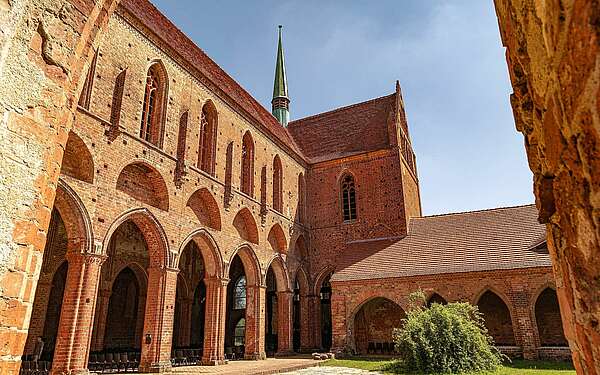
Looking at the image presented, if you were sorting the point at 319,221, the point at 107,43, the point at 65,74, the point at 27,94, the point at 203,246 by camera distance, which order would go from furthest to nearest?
1. the point at 319,221
2. the point at 203,246
3. the point at 107,43
4. the point at 65,74
5. the point at 27,94

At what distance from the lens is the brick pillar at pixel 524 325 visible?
14.8 m

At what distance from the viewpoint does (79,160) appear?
1111 centimetres

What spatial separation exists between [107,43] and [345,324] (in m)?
14.1

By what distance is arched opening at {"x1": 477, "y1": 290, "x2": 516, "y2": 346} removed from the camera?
17.3 metres

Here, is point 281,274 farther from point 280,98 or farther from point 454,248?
point 280,98

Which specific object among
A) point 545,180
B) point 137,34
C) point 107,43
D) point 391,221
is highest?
point 137,34

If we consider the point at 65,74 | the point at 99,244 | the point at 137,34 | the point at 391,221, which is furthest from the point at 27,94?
the point at 391,221

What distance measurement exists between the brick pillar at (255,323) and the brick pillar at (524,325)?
9.98 m

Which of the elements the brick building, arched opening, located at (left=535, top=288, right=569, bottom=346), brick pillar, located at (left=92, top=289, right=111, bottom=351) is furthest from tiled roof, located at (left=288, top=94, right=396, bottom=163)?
brick pillar, located at (left=92, top=289, right=111, bottom=351)

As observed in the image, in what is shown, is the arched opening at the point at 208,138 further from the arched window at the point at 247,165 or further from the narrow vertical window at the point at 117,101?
the narrow vertical window at the point at 117,101

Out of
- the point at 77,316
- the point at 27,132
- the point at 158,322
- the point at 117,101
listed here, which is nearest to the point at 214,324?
the point at 158,322

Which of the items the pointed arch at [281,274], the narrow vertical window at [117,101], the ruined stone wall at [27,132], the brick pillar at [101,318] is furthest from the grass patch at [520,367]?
the ruined stone wall at [27,132]

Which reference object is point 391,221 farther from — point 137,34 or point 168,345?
point 137,34

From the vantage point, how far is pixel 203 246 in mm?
15625
